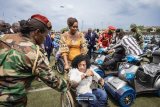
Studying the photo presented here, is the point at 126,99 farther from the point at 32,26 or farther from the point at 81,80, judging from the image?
the point at 32,26

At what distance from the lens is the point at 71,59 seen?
5035mm

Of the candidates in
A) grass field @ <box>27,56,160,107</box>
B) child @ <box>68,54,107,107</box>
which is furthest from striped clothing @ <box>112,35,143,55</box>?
child @ <box>68,54,107,107</box>

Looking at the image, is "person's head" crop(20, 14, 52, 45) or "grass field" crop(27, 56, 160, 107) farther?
"grass field" crop(27, 56, 160, 107)

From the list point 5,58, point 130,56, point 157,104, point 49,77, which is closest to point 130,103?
point 157,104

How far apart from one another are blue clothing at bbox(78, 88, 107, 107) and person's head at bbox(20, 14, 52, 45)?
6.42ft

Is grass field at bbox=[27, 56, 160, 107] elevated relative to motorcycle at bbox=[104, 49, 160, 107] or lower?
lower

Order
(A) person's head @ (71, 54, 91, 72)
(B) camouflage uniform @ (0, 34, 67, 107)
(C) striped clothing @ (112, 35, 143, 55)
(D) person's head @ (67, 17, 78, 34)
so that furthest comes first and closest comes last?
(C) striped clothing @ (112, 35, 143, 55)
(D) person's head @ (67, 17, 78, 34)
(A) person's head @ (71, 54, 91, 72)
(B) camouflage uniform @ (0, 34, 67, 107)

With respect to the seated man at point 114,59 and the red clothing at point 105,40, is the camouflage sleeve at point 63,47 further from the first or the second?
the red clothing at point 105,40

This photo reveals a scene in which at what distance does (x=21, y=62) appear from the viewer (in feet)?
8.01

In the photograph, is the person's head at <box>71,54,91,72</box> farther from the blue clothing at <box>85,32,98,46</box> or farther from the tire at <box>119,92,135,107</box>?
the blue clothing at <box>85,32,98,46</box>

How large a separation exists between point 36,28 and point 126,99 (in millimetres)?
3557

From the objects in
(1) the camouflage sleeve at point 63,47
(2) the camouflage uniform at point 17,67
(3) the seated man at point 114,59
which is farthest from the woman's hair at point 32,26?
(3) the seated man at point 114,59

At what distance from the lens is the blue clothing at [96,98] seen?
14.0 ft

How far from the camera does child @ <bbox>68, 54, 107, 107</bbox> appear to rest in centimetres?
426
